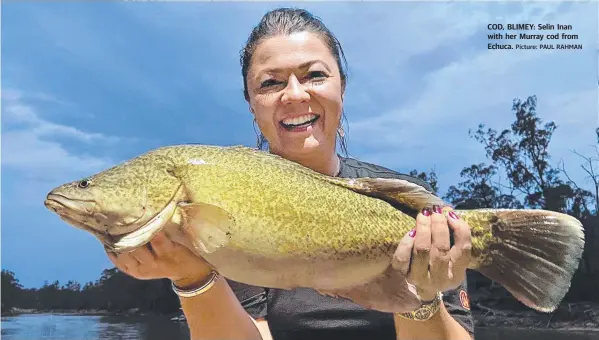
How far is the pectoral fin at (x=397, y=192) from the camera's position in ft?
9.32

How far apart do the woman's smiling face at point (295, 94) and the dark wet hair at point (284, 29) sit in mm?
73

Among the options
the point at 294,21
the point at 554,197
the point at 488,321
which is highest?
the point at 554,197

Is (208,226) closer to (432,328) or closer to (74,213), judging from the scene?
(74,213)

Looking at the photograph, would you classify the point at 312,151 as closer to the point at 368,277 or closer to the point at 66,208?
the point at 368,277

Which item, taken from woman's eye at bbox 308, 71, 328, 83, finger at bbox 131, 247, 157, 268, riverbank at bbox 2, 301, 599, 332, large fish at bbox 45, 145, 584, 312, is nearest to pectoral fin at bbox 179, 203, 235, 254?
large fish at bbox 45, 145, 584, 312

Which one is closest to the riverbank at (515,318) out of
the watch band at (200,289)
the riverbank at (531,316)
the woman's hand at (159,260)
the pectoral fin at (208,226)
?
the riverbank at (531,316)

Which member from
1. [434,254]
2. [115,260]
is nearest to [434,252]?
[434,254]

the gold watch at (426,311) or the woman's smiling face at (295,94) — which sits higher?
the woman's smiling face at (295,94)

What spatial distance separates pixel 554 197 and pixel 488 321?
40.4 ft

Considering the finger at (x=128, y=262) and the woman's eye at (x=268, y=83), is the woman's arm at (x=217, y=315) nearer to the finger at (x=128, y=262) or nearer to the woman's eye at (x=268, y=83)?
the finger at (x=128, y=262)

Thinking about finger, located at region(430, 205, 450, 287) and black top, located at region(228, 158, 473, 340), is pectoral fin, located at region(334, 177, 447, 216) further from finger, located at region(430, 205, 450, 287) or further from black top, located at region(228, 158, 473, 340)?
black top, located at region(228, 158, 473, 340)

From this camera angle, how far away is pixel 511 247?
284 cm

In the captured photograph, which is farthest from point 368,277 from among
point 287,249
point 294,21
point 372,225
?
point 294,21

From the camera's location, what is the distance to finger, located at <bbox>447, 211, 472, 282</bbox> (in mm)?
2771
